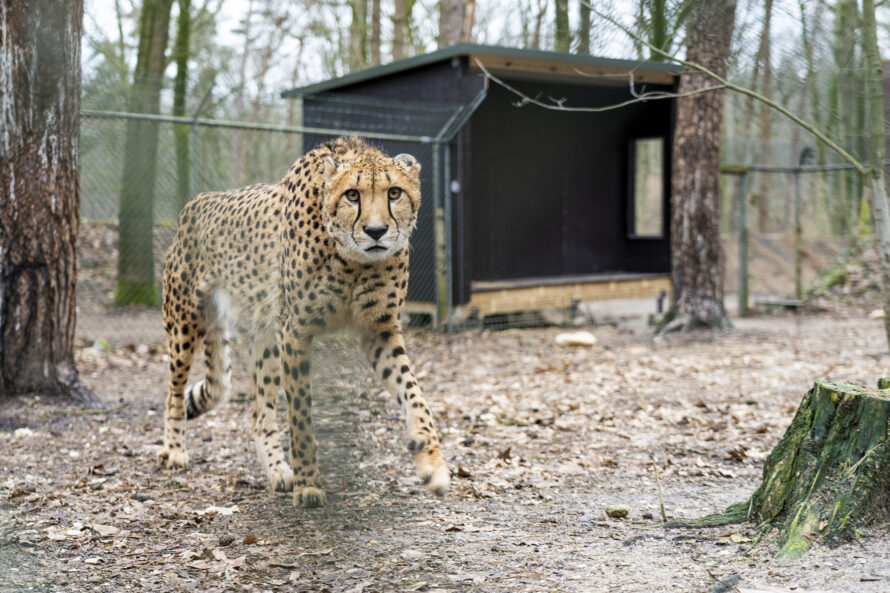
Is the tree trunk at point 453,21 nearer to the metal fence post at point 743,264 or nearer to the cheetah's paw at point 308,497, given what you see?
the metal fence post at point 743,264

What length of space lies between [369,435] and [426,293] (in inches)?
243

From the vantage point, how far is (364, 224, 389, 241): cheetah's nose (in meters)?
3.77

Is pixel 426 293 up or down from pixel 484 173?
down

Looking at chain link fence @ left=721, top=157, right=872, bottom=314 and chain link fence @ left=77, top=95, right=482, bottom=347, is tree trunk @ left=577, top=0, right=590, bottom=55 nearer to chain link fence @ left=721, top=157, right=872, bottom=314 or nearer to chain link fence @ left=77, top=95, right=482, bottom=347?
chain link fence @ left=77, top=95, right=482, bottom=347

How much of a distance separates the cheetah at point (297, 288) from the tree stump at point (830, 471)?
53.1 inches

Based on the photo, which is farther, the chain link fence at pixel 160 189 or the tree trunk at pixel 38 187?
the chain link fence at pixel 160 189

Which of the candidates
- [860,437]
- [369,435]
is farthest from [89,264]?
[860,437]

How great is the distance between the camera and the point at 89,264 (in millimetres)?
15312

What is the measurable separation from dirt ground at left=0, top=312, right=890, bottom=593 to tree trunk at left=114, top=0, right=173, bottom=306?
14.8 ft

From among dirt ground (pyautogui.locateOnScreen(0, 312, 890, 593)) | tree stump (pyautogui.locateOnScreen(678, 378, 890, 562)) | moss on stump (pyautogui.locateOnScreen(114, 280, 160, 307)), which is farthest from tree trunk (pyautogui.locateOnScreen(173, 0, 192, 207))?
tree stump (pyautogui.locateOnScreen(678, 378, 890, 562))

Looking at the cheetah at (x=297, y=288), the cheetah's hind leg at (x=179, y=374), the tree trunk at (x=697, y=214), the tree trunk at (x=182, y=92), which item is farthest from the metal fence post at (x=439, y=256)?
the cheetah's hind leg at (x=179, y=374)

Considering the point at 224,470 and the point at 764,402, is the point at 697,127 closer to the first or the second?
the point at 764,402

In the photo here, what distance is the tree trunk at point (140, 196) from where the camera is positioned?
12.1 m

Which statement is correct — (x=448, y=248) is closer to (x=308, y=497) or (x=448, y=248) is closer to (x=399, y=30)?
(x=308, y=497)
